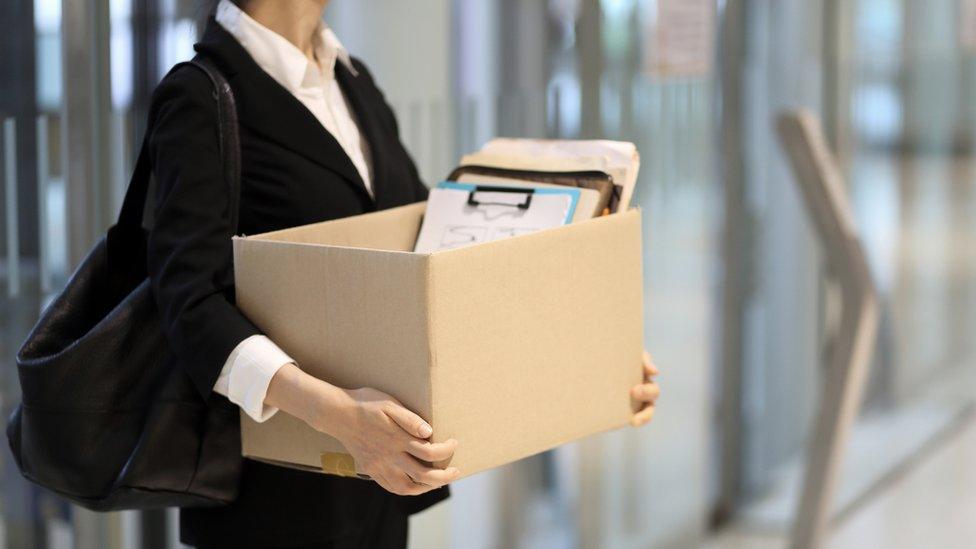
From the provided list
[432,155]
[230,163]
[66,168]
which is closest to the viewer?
[230,163]

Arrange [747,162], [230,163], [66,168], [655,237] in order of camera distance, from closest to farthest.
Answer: [230,163] < [66,168] < [655,237] < [747,162]

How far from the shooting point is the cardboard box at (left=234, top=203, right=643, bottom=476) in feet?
4.33

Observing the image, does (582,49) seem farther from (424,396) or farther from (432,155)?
(424,396)

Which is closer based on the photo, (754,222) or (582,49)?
(582,49)

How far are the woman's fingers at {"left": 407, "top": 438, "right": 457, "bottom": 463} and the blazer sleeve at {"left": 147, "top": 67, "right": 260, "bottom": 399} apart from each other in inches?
9.2

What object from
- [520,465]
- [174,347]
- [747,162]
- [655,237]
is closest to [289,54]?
[174,347]

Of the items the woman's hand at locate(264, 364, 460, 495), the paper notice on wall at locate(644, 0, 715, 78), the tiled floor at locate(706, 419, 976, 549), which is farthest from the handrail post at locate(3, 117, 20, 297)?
the tiled floor at locate(706, 419, 976, 549)

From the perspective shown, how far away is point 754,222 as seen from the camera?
4.13 m

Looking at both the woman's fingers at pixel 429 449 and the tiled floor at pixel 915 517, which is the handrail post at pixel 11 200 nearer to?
the woman's fingers at pixel 429 449

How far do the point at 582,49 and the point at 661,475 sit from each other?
4.28ft

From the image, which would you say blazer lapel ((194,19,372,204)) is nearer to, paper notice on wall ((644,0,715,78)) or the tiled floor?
paper notice on wall ((644,0,715,78))

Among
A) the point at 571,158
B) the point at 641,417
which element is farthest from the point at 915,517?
the point at 571,158

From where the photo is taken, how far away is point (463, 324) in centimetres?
134

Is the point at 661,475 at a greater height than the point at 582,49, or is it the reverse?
the point at 582,49
